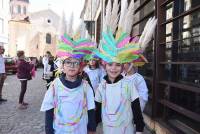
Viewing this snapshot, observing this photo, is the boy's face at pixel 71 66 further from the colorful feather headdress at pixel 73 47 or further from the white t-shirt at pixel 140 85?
the white t-shirt at pixel 140 85

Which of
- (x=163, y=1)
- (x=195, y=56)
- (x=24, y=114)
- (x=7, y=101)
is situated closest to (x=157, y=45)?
(x=163, y=1)

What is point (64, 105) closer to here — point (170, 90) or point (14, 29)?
point (170, 90)

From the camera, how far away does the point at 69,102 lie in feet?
11.3

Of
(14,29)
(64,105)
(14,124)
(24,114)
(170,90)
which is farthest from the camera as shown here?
(14,29)

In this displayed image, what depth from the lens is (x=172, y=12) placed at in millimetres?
5766

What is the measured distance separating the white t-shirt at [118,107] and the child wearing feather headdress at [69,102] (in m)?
0.16

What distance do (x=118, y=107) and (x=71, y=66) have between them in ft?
2.08

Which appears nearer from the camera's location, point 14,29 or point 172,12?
point 172,12

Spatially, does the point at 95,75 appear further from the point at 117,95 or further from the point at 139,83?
the point at 117,95

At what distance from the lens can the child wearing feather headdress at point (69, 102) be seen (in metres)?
3.43

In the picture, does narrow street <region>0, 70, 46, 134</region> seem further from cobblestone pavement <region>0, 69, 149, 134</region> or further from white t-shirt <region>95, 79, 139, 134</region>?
white t-shirt <region>95, 79, 139, 134</region>

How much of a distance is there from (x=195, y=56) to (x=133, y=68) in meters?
0.89

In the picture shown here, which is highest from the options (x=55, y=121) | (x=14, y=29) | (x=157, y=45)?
(x=14, y=29)

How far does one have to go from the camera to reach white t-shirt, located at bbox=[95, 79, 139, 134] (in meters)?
3.60
